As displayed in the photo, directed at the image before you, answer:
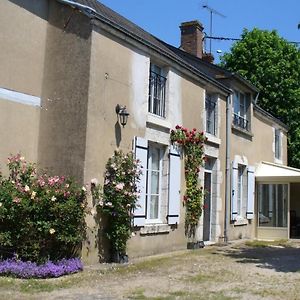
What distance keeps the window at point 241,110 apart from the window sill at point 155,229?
5.76m

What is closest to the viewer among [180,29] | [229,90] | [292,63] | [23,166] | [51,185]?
[51,185]

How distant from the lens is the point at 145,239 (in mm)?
10688

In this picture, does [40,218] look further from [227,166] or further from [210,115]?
[227,166]

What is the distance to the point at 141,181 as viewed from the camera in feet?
34.4

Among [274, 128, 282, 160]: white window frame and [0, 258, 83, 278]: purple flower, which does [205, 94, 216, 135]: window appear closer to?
[274, 128, 282, 160]: white window frame

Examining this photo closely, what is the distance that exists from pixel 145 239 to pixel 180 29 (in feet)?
33.7

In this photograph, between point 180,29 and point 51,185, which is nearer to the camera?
point 51,185

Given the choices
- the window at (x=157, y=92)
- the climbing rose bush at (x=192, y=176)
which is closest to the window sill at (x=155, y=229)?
the climbing rose bush at (x=192, y=176)

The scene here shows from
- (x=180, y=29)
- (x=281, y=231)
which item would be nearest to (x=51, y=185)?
(x=281, y=231)

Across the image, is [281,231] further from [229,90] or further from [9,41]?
[9,41]

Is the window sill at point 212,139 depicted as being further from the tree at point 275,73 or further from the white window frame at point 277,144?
the tree at point 275,73

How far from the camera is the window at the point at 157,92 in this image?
11.5 meters

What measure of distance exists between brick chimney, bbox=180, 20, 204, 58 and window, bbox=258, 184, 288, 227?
553 centimetres

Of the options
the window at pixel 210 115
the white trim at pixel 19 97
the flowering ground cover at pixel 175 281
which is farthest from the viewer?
the window at pixel 210 115
